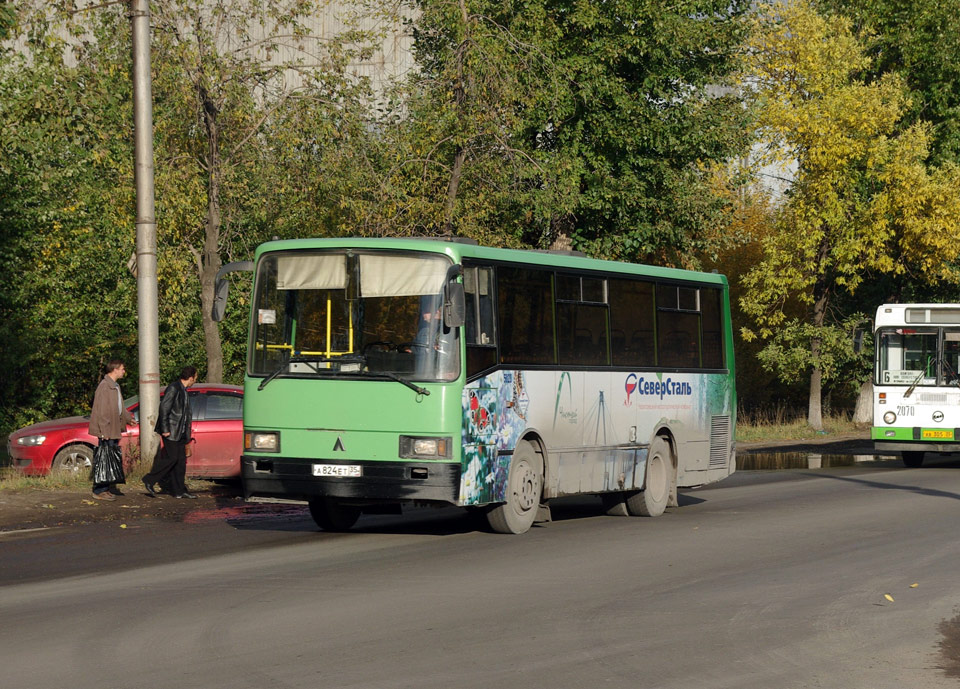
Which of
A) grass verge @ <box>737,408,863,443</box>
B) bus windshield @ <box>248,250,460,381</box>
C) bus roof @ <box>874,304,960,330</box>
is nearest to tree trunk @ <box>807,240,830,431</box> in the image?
grass verge @ <box>737,408,863,443</box>

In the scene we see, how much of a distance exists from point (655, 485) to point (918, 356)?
12.3 m

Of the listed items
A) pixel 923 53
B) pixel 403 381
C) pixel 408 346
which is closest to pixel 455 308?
pixel 408 346

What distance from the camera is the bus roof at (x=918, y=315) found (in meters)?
28.3

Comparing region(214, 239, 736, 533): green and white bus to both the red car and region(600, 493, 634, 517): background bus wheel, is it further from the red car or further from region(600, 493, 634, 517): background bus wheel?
the red car

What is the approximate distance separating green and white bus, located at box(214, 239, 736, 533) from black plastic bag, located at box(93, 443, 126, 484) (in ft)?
12.7

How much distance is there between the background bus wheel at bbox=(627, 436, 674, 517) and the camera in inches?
712

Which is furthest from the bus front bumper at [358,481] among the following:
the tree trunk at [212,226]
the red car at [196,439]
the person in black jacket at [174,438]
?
the tree trunk at [212,226]

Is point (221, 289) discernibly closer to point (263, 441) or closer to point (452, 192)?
point (263, 441)

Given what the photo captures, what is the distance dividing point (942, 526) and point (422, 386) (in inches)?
256

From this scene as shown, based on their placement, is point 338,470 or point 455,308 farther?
point 338,470

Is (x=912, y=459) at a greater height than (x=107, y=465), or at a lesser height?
lesser

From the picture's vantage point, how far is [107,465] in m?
18.8

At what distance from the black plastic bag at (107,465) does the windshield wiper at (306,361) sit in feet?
15.4

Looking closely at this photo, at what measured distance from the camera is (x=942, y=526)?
16734 mm
